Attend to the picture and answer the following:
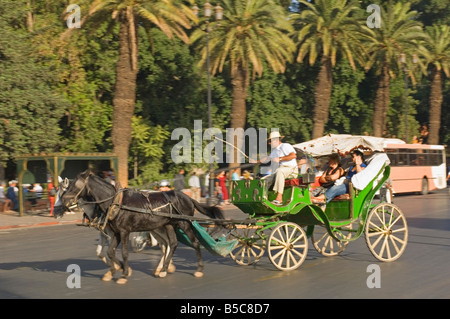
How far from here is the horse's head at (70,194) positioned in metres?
9.65

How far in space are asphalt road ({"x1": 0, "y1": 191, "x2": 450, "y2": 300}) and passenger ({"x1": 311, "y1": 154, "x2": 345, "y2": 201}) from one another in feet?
4.12

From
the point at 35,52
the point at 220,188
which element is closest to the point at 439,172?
the point at 220,188

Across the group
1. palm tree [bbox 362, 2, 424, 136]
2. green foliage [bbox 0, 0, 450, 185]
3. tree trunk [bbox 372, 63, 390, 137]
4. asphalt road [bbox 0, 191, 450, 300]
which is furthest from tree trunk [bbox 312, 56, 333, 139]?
asphalt road [bbox 0, 191, 450, 300]

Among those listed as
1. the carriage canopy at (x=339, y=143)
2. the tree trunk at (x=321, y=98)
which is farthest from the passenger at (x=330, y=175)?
the tree trunk at (x=321, y=98)

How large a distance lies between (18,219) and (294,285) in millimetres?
17471

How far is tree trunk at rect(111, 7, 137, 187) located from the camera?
28.4m

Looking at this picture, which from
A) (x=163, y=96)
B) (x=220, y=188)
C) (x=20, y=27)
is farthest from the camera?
(x=163, y=96)

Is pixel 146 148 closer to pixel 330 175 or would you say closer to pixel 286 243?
pixel 330 175

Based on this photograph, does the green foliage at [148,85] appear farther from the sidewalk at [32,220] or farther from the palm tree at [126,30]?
the sidewalk at [32,220]

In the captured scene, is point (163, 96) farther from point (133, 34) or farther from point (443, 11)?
point (443, 11)

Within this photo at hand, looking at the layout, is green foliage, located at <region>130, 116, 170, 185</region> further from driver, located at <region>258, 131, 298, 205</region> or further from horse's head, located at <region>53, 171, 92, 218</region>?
horse's head, located at <region>53, 171, 92, 218</region>

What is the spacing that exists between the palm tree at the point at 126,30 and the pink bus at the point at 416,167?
41.1ft

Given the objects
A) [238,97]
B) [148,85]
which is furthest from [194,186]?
[148,85]

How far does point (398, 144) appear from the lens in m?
33.6
